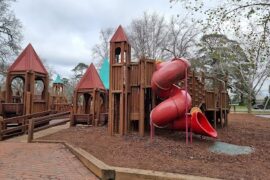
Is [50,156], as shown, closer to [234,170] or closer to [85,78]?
[234,170]

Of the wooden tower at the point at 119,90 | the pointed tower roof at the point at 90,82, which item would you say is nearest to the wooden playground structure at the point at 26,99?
the pointed tower roof at the point at 90,82

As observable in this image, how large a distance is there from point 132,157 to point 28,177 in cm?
266

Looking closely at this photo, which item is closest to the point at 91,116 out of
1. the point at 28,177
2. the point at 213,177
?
the point at 28,177

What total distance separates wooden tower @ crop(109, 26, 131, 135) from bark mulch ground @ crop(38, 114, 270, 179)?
577 mm

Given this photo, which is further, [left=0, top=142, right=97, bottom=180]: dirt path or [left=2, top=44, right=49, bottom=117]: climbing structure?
[left=2, top=44, right=49, bottom=117]: climbing structure

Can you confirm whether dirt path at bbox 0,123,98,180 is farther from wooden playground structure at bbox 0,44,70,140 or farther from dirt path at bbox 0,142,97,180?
wooden playground structure at bbox 0,44,70,140

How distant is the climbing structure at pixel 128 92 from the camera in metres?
11.6

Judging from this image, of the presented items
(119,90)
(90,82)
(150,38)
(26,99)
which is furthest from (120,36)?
(150,38)

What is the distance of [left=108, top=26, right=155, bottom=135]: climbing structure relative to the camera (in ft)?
38.0

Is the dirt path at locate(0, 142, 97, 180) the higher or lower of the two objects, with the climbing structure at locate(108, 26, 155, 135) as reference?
lower

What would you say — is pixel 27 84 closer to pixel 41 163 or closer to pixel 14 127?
pixel 14 127

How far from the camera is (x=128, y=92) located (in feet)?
39.0

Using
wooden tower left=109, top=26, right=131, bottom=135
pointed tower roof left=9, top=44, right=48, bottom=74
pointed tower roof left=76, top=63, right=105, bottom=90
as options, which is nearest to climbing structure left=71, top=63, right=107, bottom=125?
pointed tower roof left=76, top=63, right=105, bottom=90

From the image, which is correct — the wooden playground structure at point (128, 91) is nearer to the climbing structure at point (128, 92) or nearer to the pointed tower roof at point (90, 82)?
the climbing structure at point (128, 92)
